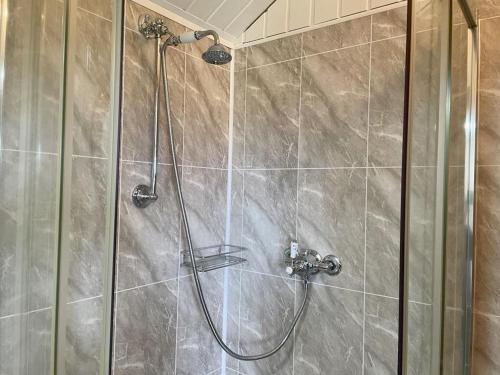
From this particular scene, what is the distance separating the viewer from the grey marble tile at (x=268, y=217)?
4.99 ft

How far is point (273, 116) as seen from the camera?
1567mm

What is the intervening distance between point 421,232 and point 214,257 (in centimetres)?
115

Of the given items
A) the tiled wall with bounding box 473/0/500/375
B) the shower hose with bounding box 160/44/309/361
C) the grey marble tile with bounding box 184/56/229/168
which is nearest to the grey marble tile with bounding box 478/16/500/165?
the tiled wall with bounding box 473/0/500/375

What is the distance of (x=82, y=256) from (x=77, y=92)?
0.41m

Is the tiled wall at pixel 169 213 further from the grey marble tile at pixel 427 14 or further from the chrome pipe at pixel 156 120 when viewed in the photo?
the grey marble tile at pixel 427 14

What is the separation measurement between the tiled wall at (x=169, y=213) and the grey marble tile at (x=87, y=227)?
277mm

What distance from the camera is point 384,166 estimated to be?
1272mm

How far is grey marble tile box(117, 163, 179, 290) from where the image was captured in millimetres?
1263

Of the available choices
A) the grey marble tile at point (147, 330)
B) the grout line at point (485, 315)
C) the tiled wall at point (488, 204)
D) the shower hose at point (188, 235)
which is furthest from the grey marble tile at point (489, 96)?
the grey marble tile at point (147, 330)

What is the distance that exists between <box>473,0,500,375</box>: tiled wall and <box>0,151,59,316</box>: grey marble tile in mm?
1240

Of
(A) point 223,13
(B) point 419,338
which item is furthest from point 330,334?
(A) point 223,13

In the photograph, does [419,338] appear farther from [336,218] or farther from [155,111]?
[155,111]

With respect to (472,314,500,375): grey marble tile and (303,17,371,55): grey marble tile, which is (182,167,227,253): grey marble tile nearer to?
(303,17,371,55): grey marble tile

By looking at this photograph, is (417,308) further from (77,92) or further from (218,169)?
(218,169)
